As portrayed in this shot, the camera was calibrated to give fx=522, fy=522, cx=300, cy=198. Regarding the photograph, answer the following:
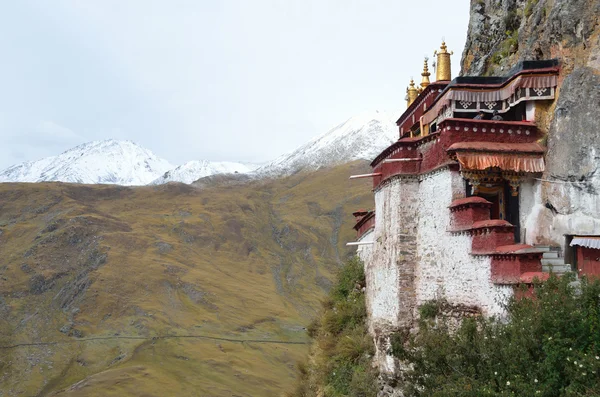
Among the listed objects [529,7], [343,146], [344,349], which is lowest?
[344,349]

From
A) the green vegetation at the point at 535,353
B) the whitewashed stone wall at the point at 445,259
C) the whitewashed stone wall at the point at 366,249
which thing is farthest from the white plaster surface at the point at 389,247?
the green vegetation at the point at 535,353

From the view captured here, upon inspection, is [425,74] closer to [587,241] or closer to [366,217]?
[366,217]

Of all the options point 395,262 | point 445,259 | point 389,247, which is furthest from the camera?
point 389,247

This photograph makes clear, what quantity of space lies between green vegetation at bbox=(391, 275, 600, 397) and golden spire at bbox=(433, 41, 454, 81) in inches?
398

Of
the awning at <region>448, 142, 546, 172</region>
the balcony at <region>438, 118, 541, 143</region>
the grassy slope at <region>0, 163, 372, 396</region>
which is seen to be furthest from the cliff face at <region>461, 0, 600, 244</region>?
the grassy slope at <region>0, 163, 372, 396</region>

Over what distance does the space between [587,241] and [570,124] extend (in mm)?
2393

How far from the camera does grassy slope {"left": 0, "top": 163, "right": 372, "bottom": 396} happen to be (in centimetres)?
4441

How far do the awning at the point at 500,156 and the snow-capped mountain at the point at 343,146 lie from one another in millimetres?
117574

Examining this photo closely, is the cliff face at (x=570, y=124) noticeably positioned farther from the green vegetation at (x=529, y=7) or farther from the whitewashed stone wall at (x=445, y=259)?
the whitewashed stone wall at (x=445, y=259)

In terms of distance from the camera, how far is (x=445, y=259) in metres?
10.9

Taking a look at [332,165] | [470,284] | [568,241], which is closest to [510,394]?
[470,284]

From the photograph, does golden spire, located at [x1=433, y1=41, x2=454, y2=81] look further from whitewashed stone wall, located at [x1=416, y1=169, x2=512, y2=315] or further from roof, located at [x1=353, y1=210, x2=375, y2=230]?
whitewashed stone wall, located at [x1=416, y1=169, x2=512, y2=315]

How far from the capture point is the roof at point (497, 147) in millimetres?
10680

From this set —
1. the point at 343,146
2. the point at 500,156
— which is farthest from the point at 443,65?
the point at 343,146
